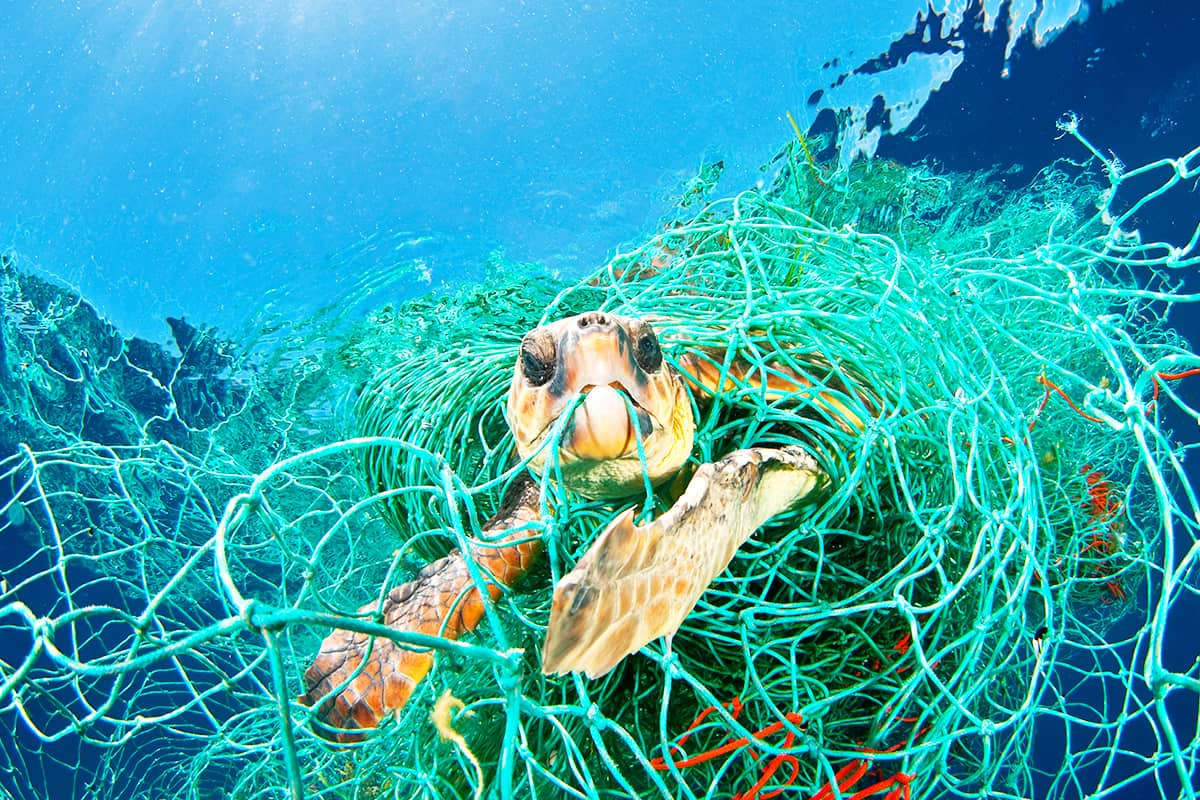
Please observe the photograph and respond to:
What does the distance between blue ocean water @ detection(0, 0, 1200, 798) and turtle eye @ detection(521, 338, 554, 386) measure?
3448 millimetres

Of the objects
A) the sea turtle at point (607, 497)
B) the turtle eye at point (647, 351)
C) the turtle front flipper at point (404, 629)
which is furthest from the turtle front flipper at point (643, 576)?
the turtle front flipper at point (404, 629)

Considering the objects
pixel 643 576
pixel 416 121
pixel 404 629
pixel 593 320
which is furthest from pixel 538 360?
pixel 416 121

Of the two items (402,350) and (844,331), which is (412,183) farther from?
(844,331)

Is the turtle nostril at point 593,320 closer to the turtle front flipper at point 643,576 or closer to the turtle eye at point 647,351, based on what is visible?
the turtle eye at point 647,351

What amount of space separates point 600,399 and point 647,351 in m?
0.20

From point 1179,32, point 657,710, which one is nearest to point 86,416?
point 657,710

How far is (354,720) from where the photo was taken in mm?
1606

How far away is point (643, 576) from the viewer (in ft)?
2.62

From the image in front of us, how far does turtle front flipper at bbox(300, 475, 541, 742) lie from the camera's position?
1.60 metres

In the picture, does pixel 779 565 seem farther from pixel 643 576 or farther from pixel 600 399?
pixel 643 576

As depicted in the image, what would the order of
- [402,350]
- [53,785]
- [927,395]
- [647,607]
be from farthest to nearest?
[53,785]
[402,350]
[927,395]
[647,607]

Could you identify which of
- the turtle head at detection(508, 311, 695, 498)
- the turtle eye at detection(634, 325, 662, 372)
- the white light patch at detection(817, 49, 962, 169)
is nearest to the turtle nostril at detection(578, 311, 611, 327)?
the turtle head at detection(508, 311, 695, 498)

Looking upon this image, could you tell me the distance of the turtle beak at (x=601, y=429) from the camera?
4.01ft

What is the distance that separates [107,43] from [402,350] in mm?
3734
